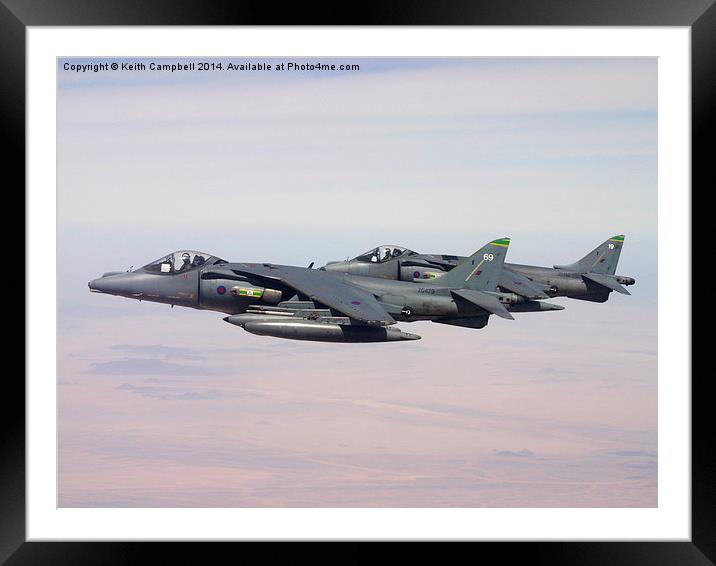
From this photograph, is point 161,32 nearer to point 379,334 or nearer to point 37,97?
point 37,97

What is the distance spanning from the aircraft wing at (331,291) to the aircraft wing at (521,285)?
4.01 m

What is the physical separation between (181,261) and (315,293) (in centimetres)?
302

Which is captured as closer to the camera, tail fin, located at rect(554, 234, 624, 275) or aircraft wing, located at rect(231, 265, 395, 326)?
aircraft wing, located at rect(231, 265, 395, 326)

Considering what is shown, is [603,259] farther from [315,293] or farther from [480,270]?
[315,293]

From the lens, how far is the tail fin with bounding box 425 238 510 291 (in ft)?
69.7

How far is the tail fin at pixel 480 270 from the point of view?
2125cm

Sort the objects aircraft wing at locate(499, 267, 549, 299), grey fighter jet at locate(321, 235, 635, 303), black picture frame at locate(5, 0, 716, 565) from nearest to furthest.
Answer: black picture frame at locate(5, 0, 716, 565)
aircraft wing at locate(499, 267, 549, 299)
grey fighter jet at locate(321, 235, 635, 303)

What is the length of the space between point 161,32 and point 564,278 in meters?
13.4

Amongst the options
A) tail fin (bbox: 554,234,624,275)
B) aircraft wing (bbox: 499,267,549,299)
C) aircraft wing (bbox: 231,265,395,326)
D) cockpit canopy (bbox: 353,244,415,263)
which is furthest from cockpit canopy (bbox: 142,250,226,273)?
→ tail fin (bbox: 554,234,624,275)

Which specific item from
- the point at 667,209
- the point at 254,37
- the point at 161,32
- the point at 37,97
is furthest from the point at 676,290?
the point at 37,97

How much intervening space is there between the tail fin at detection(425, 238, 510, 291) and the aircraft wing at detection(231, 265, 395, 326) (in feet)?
6.51

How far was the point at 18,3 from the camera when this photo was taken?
14.8m

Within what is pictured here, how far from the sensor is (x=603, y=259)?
26672 millimetres

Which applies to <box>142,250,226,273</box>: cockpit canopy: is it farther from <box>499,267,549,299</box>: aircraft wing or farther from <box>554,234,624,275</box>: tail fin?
<box>554,234,624,275</box>: tail fin
